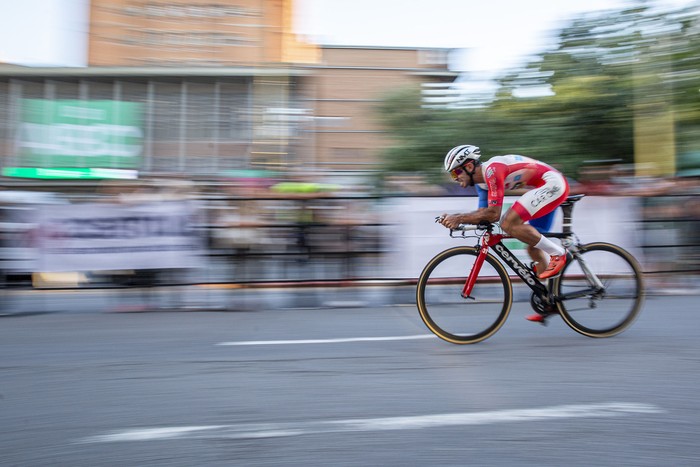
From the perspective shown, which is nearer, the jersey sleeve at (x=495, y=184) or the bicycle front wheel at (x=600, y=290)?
the jersey sleeve at (x=495, y=184)

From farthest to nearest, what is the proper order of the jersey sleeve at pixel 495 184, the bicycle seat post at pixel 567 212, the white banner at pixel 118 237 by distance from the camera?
1. the white banner at pixel 118 237
2. the bicycle seat post at pixel 567 212
3. the jersey sleeve at pixel 495 184

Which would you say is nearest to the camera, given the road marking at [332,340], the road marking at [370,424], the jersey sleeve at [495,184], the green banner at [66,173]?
the road marking at [370,424]

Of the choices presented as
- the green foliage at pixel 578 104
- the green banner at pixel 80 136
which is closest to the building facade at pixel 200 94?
the green banner at pixel 80 136

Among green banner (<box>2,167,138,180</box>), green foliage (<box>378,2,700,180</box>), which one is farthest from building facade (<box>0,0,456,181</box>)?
green foliage (<box>378,2,700,180</box>)

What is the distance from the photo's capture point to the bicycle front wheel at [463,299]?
4.91m

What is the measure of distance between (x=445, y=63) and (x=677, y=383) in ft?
92.7

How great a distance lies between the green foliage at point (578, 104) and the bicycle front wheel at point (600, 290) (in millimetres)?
8355

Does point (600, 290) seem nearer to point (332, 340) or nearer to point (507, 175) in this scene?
point (507, 175)

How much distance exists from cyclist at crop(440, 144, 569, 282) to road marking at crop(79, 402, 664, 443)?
5.50 feet

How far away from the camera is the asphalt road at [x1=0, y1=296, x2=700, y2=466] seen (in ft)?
9.41

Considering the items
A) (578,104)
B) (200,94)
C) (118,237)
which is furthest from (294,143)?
(118,237)

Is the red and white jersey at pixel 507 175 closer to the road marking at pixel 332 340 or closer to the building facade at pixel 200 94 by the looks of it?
the road marking at pixel 332 340

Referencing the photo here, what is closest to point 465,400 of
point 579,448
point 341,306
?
point 579,448

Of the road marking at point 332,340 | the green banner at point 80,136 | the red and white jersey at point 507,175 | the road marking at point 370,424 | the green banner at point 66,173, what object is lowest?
the road marking at point 370,424
